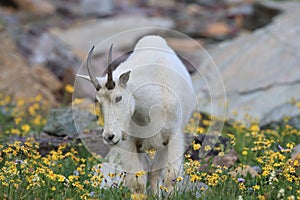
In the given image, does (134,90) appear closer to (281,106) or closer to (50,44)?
(281,106)

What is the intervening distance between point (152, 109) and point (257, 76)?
546cm

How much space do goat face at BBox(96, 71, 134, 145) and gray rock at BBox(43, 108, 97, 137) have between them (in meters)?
2.19

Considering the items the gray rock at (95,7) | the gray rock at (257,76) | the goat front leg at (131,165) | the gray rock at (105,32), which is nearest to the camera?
the goat front leg at (131,165)

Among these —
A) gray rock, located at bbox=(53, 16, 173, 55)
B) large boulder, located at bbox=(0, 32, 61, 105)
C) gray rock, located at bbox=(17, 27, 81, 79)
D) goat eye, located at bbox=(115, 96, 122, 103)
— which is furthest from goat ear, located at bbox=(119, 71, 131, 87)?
gray rock, located at bbox=(53, 16, 173, 55)

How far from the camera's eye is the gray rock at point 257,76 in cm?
968

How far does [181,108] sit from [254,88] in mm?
4829

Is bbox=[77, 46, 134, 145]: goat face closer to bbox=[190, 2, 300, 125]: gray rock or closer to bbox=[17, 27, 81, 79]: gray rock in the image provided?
bbox=[190, 2, 300, 125]: gray rock

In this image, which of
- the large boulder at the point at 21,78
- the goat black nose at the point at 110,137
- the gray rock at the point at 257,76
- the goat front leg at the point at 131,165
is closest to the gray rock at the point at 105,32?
the large boulder at the point at 21,78

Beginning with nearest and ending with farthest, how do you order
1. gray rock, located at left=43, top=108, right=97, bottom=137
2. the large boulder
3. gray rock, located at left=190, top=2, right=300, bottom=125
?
gray rock, located at left=43, top=108, right=97, bottom=137
gray rock, located at left=190, top=2, right=300, bottom=125
the large boulder

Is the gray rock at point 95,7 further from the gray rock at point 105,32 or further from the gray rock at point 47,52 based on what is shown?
the gray rock at point 47,52

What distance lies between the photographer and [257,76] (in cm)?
1091

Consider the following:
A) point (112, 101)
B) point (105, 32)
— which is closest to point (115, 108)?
point (112, 101)

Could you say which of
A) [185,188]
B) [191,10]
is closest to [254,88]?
[185,188]

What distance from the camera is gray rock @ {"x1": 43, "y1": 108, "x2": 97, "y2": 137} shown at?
25.0 feet
